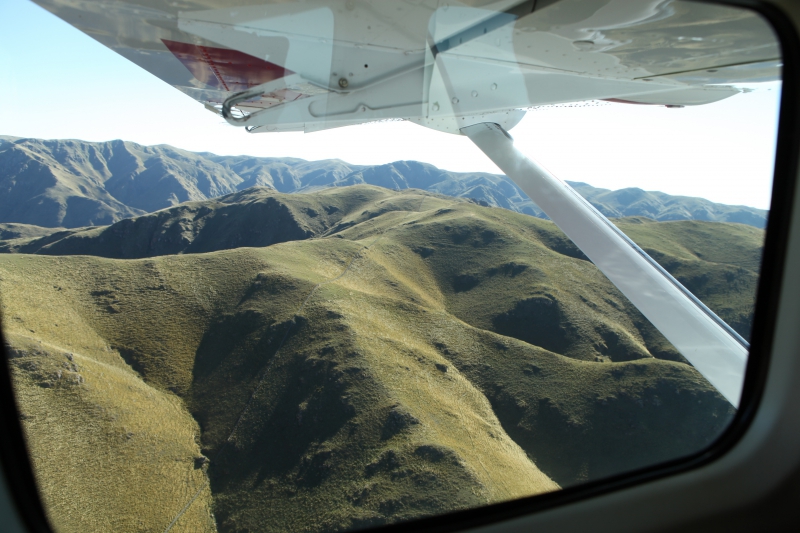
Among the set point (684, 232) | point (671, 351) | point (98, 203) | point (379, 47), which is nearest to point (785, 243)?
point (379, 47)

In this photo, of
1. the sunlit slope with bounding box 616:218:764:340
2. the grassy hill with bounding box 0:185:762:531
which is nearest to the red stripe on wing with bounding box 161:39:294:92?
the grassy hill with bounding box 0:185:762:531

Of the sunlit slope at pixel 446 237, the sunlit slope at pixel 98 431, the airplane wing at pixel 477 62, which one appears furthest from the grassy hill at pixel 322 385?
the airplane wing at pixel 477 62

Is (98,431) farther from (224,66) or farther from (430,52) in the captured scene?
(430,52)

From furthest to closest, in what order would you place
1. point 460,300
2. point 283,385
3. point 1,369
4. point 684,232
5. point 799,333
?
point 684,232, point 460,300, point 283,385, point 799,333, point 1,369

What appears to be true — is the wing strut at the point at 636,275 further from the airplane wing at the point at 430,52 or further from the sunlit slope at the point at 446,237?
the sunlit slope at the point at 446,237

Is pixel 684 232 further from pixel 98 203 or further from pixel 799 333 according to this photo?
pixel 98 203

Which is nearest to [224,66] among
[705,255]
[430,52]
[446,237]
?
[430,52]
